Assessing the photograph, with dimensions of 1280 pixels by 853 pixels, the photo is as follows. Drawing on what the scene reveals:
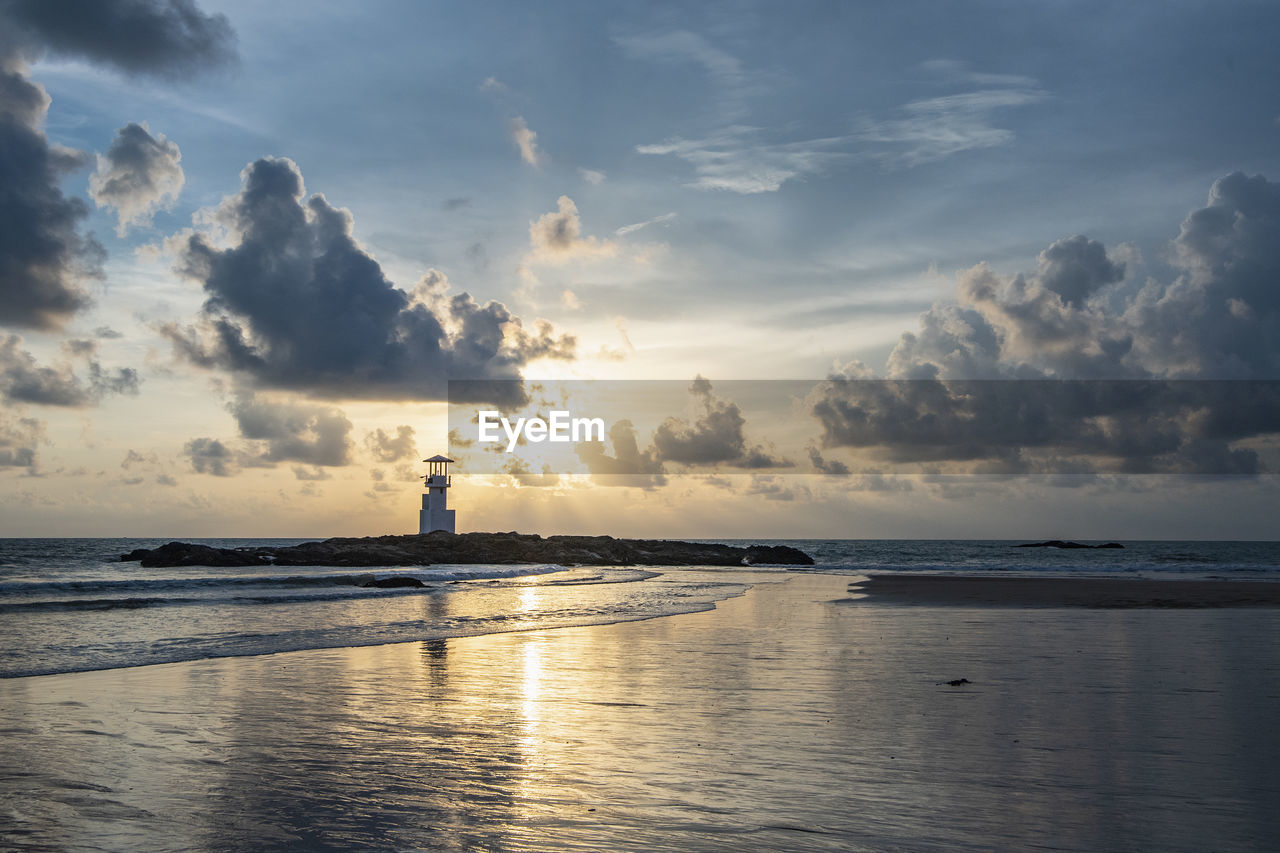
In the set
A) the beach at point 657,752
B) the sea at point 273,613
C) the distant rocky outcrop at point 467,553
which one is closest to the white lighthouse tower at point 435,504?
the distant rocky outcrop at point 467,553

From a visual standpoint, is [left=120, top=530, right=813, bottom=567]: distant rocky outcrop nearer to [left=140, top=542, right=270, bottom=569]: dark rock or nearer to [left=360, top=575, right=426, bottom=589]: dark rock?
[left=140, top=542, right=270, bottom=569]: dark rock

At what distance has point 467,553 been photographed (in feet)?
252

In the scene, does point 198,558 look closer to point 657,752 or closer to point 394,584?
point 394,584

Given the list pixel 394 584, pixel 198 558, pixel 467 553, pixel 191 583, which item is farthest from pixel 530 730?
pixel 467 553

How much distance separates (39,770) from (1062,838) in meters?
9.36

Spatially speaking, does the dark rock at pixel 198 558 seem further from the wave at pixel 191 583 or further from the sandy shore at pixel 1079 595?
the sandy shore at pixel 1079 595

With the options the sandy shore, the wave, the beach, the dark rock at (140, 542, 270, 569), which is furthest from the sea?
the dark rock at (140, 542, 270, 569)

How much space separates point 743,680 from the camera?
1422 cm

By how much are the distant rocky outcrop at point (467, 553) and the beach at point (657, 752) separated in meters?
54.1

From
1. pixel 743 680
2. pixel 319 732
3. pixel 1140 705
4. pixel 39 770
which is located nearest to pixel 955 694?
pixel 1140 705

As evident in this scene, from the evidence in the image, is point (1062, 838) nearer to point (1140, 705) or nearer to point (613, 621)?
point (1140, 705)

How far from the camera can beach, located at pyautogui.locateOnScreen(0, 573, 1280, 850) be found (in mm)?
6824

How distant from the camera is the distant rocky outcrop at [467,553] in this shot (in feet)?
221

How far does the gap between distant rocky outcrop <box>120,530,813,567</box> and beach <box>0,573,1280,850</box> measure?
2131 inches
